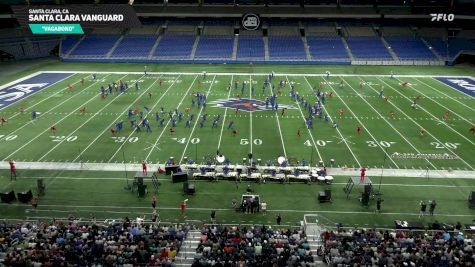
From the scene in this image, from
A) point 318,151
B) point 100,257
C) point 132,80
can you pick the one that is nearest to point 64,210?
point 100,257

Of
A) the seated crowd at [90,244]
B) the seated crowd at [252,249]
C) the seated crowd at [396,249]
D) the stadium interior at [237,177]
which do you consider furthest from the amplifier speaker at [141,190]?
the seated crowd at [396,249]

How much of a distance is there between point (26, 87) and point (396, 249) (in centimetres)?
3914

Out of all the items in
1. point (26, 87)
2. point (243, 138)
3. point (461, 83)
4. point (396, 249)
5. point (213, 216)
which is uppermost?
point (461, 83)

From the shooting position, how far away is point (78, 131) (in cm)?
2919

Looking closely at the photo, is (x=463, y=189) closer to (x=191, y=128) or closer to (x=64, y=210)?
(x=191, y=128)

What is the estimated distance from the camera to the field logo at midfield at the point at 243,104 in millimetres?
34950

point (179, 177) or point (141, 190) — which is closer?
point (141, 190)

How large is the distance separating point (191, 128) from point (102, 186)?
955cm

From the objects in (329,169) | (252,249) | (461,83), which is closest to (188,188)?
(252,249)

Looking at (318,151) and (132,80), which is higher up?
(132,80)

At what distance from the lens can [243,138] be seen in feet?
91.6

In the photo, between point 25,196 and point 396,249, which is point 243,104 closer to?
point 25,196

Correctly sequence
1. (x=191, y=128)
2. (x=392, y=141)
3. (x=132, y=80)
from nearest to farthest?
Result: (x=392, y=141), (x=191, y=128), (x=132, y=80)

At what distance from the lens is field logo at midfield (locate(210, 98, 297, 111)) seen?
35.0 m
